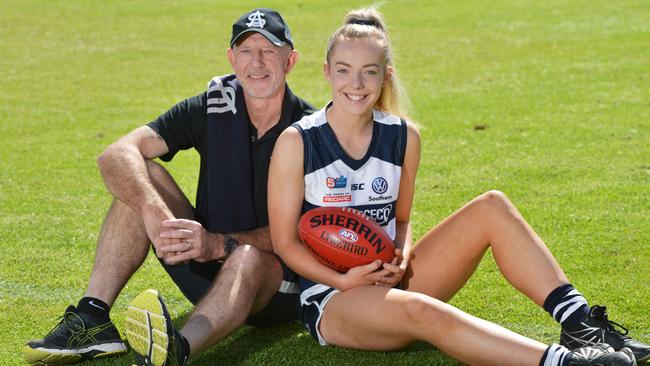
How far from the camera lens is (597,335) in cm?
439

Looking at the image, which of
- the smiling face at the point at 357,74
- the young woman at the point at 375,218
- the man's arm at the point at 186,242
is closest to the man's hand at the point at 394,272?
the young woman at the point at 375,218

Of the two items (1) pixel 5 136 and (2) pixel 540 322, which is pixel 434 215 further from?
(1) pixel 5 136

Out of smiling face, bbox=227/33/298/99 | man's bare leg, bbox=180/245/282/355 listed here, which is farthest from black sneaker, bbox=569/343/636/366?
smiling face, bbox=227/33/298/99

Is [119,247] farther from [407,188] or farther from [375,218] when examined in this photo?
[407,188]

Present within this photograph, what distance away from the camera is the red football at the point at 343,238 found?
4594 millimetres

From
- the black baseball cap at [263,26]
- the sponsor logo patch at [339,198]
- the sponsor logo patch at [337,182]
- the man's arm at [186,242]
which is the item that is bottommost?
the man's arm at [186,242]

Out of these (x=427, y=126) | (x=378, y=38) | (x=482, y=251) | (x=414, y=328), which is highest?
(x=378, y=38)

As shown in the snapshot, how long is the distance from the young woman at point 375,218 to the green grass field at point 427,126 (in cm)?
32

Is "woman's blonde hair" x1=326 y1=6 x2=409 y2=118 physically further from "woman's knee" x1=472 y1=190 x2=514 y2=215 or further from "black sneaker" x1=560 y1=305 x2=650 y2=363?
"black sneaker" x1=560 y1=305 x2=650 y2=363

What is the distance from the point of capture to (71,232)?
705 centimetres

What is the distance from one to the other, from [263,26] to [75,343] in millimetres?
1800

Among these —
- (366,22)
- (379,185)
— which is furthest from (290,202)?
(366,22)

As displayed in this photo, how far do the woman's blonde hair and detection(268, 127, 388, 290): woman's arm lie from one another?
19.6 inches

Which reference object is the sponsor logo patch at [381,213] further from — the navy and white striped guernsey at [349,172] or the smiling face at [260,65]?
the smiling face at [260,65]
